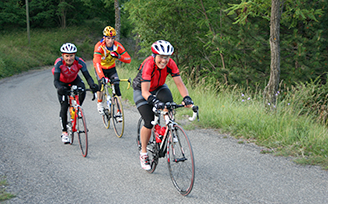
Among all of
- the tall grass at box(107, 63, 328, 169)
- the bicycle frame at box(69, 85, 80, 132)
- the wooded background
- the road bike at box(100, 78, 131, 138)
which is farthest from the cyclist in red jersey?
the wooded background

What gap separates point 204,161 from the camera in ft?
17.1

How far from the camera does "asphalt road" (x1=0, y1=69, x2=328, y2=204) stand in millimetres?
3967

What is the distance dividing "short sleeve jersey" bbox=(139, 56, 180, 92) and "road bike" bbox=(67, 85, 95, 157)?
6.05 feet

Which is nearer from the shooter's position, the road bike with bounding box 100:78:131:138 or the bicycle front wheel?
the bicycle front wheel

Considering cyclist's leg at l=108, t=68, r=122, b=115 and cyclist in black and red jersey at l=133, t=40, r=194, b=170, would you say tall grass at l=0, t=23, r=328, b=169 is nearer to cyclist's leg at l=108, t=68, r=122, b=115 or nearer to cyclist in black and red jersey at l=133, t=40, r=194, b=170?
cyclist's leg at l=108, t=68, r=122, b=115

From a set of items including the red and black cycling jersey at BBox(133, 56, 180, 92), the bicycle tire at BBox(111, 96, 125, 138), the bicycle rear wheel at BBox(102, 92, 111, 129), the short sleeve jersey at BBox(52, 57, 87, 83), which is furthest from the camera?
the bicycle rear wheel at BBox(102, 92, 111, 129)

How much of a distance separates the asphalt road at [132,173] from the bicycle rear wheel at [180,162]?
0.15 metres

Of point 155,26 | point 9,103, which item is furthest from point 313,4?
point 9,103

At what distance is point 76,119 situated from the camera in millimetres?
5875

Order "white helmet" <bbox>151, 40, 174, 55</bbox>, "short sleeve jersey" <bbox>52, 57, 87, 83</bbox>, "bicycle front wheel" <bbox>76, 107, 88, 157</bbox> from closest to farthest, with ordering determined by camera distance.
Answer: "white helmet" <bbox>151, 40, 174, 55</bbox>, "bicycle front wheel" <bbox>76, 107, 88, 157</bbox>, "short sleeve jersey" <bbox>52, 57, 87, 83</bbox>

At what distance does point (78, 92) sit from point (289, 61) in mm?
9386

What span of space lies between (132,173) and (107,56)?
3.74 m

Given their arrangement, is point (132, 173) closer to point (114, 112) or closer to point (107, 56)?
point (114, 112)
